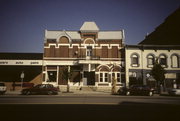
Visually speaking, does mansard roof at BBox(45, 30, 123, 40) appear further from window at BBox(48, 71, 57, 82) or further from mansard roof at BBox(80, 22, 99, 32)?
window at BBox(48, 71, 57, 82)

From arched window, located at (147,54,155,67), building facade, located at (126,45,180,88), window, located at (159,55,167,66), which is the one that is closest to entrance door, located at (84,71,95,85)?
building facade, located at (126,45,180,88)

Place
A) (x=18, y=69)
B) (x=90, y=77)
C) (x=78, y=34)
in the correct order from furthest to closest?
(x=78, y=34)
(x=90, y=77)
(x=18, y=69)

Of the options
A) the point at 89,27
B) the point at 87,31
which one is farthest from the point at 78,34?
the point at 89,27

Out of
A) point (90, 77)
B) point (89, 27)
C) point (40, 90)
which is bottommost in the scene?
point (40, 90)

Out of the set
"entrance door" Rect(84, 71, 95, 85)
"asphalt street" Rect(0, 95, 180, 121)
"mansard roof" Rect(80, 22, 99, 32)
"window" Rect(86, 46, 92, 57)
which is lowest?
"asphalt street" Rect(0, 95, 180, 121)

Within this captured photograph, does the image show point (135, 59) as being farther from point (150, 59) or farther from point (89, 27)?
point (89, 27)

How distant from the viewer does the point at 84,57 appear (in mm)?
31406

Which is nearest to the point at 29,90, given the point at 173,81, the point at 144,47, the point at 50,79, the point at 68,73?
the point at 68,73

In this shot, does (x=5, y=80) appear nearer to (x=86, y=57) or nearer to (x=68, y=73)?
(x=68, y=73)

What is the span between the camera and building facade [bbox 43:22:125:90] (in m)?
31.2

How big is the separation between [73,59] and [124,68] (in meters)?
10.4

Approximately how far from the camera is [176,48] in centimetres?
3219

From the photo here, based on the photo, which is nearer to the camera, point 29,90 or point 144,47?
point 29,90

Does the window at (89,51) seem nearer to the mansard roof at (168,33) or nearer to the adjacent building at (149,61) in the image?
the adjacent building at (149,61)
